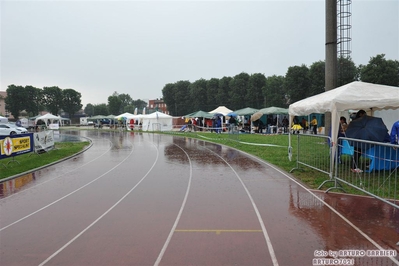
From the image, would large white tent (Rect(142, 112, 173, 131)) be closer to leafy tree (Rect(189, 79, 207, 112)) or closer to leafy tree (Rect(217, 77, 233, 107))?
leafy tree (Rect(217, 77, 233, 107))

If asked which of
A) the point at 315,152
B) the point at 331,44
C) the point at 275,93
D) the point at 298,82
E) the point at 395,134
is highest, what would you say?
the point at 298,82

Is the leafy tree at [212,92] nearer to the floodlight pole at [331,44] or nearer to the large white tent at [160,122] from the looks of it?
the large white tent at [160,122]

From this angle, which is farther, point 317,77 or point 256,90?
point 256,90

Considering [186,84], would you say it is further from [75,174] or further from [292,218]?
[292,218]

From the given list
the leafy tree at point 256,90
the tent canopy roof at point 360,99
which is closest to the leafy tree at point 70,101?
the leafy tree at point 256,90

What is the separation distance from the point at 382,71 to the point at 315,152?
39.1m

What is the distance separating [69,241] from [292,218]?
432cm

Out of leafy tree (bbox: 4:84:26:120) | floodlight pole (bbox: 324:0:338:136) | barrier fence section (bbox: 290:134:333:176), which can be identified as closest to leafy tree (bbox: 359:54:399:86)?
floodlight pole (bbox: 324:0:338:136)

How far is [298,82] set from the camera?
4975cm

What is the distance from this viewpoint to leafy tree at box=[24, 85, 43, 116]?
9031cm

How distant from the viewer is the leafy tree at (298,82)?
49375mm

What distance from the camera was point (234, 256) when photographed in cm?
461

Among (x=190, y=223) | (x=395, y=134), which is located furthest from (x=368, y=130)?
(x=190, y=223)

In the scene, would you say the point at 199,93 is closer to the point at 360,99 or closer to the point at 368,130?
the point at 368,130
